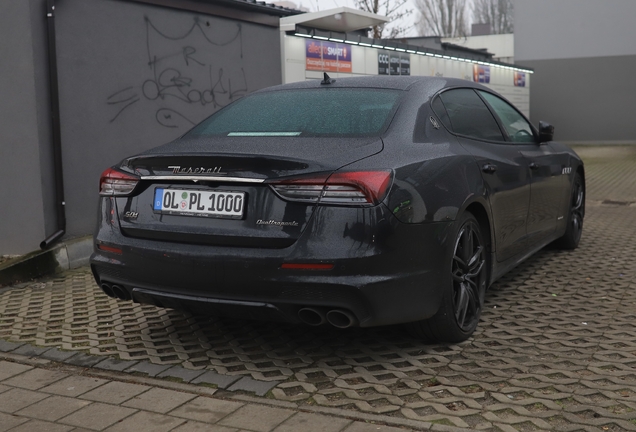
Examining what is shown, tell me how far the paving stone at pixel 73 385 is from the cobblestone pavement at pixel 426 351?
Answer: 23 cm

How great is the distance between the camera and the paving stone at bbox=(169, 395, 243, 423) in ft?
10.3

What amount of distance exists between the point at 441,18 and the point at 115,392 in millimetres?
61766

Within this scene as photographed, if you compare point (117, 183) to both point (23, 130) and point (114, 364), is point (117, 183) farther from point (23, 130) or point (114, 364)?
point (23, 130)

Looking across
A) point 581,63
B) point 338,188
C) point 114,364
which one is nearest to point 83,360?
point 114,364

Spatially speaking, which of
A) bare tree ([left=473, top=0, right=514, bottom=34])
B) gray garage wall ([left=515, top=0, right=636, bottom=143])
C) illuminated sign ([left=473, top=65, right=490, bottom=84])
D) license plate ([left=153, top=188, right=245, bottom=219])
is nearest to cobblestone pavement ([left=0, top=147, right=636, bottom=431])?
license plate ([left=153, top=188, right=245, bottom=219])

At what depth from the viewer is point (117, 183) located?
392 cm

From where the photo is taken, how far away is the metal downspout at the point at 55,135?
657cm

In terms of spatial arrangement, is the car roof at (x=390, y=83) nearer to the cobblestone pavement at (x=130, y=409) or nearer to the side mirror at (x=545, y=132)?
the side mirror at (x=545, y=132)

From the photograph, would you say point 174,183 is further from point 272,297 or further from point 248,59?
point 248,59

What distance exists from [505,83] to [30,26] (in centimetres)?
1918

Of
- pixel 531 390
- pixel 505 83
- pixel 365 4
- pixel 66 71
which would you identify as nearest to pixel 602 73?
pixel 505 83

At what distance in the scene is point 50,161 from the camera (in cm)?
668

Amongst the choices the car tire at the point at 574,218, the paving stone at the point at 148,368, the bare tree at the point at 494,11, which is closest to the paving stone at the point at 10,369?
the paving stone at the point at 148,368

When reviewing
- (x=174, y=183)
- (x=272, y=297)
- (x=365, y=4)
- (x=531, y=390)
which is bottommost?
(x=531, y=390)
